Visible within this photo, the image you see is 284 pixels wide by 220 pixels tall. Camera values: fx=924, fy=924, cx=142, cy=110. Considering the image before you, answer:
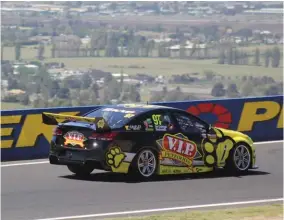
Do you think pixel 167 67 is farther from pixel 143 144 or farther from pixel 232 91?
pixel 143 144

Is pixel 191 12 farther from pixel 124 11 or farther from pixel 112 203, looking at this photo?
pixel 112 203

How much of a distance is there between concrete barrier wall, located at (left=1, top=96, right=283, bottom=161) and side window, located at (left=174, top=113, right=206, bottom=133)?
3.66 meters

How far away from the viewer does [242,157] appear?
17094 mm

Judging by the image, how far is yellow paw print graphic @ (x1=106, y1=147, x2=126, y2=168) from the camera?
610 inches

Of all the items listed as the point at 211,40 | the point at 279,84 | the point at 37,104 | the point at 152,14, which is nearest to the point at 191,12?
the point at 152,14

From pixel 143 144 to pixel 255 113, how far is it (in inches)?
284

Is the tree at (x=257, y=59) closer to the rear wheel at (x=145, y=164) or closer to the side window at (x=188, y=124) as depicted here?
the side window at (x=188, y=124)

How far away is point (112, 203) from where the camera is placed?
13.8m

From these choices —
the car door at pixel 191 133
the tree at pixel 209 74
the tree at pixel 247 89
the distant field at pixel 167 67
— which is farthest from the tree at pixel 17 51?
the car door at pixel 191 133

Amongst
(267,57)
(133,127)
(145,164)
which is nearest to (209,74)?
(267,57)

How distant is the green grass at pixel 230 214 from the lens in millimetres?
12430

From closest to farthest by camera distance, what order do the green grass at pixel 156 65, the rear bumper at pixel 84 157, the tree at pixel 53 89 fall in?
the rear bumper at pixel 84 157, the tree at pixel 53 89, the green grass at pixel 156 65

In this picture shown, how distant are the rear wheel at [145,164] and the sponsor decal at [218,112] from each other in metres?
5.78

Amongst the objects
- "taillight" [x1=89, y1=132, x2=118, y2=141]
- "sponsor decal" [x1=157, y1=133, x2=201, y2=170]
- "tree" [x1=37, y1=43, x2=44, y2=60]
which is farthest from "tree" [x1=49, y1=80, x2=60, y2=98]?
"taillight" [x1=89, y1=132, x2=118, y2=141]
